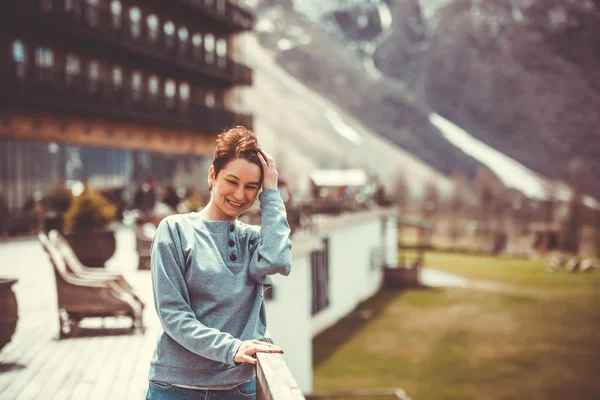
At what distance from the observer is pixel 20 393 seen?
491cm

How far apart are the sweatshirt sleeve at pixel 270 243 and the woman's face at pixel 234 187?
0.10m

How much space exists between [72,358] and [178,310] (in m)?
4.31

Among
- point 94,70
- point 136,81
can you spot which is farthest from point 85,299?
point 136,81

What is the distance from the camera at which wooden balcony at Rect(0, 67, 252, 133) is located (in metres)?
22.3

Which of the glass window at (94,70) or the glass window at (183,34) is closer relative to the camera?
the glass window at (94,70)

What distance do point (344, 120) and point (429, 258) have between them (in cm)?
12440

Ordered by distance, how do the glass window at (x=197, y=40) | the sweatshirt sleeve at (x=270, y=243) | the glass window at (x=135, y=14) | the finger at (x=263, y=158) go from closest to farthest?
1. the sweatshirt sleeve at (x=270, y=243)
2. the finger at (x=263, y=158)
3. the glass window at (x=135, y=14)
4. the glass window at (x=197, y=40)

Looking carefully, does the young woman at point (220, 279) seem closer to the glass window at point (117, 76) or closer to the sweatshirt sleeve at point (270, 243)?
the sweatshirt sleeve at point (270, 243)

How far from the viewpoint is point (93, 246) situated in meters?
11.7

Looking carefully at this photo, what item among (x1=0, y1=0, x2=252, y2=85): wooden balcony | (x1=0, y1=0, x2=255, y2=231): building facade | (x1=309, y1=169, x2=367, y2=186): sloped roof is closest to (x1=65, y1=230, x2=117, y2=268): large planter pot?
(x1=0, y1=0, x2=255, y2=231): building facade

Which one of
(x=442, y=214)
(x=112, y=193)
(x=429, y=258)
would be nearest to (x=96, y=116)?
(x=112, y=193)

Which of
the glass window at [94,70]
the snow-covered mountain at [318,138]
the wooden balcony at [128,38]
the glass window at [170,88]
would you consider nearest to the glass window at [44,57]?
the wooden balcony at [128,38]

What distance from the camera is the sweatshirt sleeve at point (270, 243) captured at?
2.51 m

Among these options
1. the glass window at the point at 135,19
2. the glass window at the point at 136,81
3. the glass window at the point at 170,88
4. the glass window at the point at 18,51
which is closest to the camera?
the glass window at the point at 18,51
